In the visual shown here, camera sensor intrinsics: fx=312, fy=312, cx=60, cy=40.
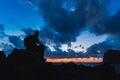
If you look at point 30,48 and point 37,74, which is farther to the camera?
point 30,48

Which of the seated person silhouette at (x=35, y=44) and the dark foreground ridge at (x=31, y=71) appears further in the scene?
the seated person silhouette at (x=35, y=44)

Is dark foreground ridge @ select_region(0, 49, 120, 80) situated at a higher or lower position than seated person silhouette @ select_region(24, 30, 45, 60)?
lower

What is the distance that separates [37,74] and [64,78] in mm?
3690

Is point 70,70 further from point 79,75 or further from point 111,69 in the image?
point 111,69

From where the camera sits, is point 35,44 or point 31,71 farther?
point 35,44

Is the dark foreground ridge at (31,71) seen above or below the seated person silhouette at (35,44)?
below

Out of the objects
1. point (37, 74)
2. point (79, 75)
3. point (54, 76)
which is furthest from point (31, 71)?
point (79, 75)

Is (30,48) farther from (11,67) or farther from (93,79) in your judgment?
(93,79)

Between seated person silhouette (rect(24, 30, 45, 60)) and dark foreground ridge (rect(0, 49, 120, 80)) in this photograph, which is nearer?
dark foreground ridge (rect(0, 49, 120, 80))

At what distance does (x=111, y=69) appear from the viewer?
45.5 m

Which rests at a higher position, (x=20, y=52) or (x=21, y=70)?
(x=20, y=52)

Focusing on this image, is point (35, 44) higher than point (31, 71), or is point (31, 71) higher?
point (35, 44)

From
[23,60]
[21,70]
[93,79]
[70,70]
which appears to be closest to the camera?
[21,70]

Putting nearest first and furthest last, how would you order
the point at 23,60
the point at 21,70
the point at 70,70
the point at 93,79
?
the point at 21,70 → the point at 23,60 → the point at 93,79 → the point at 70,70
